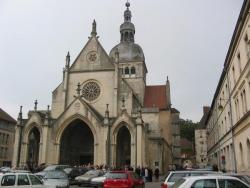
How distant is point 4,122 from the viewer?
53688 mm

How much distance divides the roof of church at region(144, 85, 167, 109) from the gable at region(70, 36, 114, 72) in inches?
384

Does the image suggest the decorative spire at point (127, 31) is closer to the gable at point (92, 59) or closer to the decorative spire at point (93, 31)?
the decorative spire at point (93, 31)

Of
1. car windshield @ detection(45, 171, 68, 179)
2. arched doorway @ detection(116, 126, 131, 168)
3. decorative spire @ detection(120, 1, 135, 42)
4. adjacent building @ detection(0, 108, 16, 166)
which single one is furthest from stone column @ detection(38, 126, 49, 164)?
decorative spire @ detection(120, 1, 135, 42)

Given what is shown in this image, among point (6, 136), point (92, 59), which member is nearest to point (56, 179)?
point (92, 59)

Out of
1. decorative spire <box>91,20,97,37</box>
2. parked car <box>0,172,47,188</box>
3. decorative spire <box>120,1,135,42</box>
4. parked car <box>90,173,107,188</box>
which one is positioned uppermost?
decorative spire <box>120,1,135,42</box>

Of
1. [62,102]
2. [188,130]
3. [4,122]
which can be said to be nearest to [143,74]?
[62,102]

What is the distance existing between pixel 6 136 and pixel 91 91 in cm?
2139

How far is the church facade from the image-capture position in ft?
114

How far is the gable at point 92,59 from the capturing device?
4194 cm

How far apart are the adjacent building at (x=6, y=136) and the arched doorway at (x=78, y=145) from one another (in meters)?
18.1

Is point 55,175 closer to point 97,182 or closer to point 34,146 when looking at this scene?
point 97,182

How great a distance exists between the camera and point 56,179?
18.2 m

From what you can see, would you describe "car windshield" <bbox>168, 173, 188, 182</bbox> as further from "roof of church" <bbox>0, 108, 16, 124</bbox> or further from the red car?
"roof of church" <bbox>0, 108, 16, 124</bbox>

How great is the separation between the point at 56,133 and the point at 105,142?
591 centimetres
